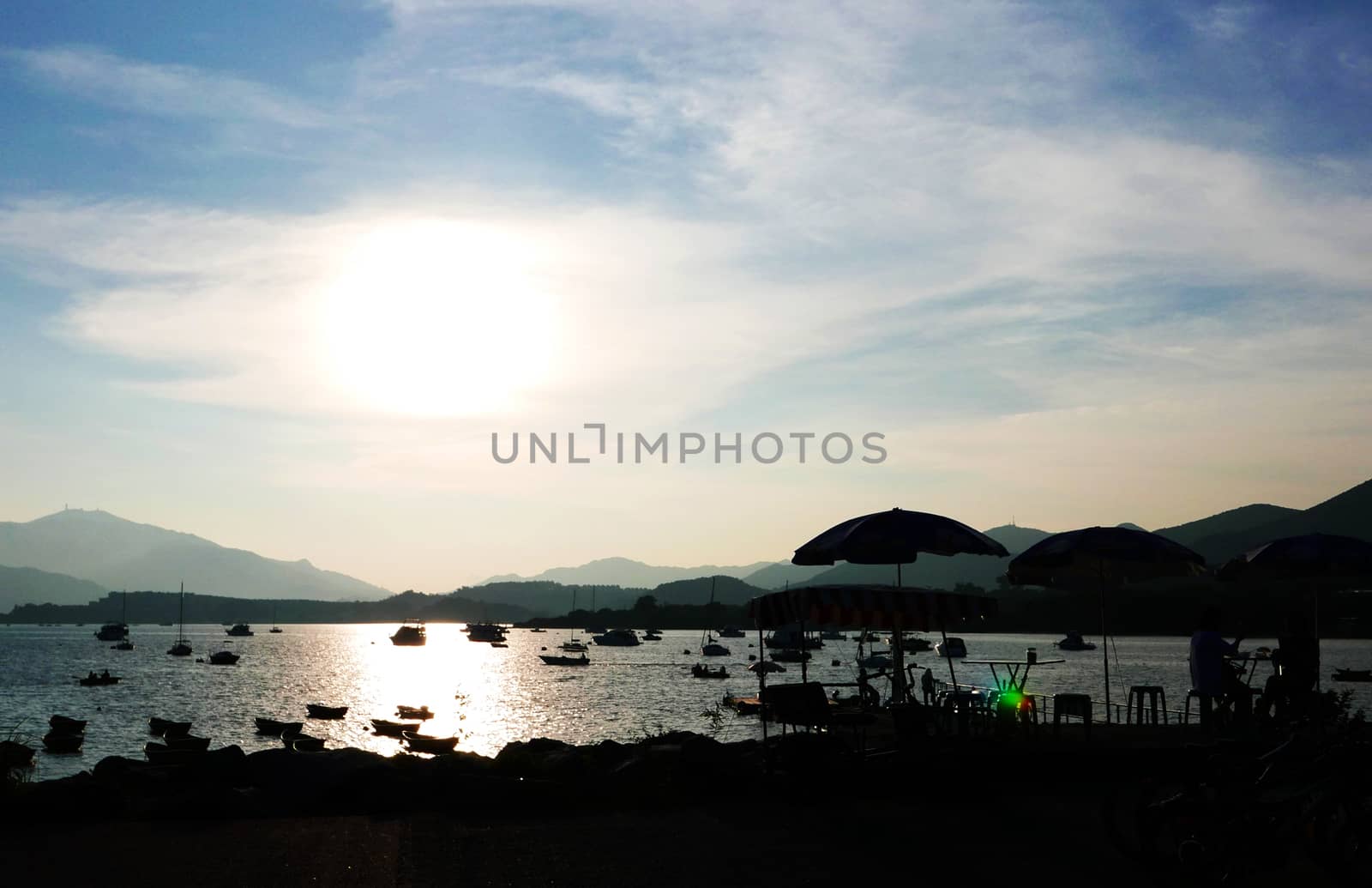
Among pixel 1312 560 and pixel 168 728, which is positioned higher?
pixel 1312 560

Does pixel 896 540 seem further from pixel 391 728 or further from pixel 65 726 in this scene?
pixel 65 726

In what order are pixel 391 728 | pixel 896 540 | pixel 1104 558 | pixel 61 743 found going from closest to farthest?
pixel 896 540
pixel 1104 558
pixel 61 743
pixel 391 728

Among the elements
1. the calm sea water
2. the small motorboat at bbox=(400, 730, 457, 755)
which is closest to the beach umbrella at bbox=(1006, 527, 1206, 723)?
the small motorboat at bbox=(400, 730, 457, 755)

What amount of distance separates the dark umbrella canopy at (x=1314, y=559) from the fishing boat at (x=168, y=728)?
4508cm

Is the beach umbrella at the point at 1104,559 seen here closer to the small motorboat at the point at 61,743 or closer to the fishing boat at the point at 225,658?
the small motorboat at the point at 61,743

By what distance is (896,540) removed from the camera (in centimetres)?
1602

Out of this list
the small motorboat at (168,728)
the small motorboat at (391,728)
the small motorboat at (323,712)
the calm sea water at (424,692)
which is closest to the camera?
the small motorboat at (168,728)

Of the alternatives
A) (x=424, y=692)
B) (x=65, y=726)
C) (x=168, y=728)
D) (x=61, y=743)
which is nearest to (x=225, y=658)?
(x=424, y=692)

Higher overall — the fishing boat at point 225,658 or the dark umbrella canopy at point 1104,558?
the dark umbrella canopy at point 1104,558

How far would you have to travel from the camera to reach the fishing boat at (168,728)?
5134 centimetres

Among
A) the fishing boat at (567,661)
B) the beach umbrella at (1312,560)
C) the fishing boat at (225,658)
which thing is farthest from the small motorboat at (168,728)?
the fishing boat at (225,658)

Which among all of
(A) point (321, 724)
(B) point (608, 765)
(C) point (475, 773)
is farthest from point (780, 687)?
(A) point (321, 724)

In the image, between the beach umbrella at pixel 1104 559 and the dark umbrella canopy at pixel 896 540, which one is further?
the beach umbrella at pixel 1104 559

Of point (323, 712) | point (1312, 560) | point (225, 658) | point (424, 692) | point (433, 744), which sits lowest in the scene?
point (424, 692)
